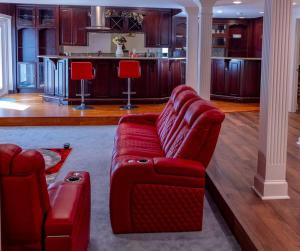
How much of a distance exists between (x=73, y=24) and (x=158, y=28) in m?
2.27

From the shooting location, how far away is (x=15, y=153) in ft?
6.45

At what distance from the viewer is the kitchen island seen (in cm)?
908

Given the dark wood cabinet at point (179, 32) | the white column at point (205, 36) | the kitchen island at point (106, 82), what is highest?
the dark wood cabinet at point (179, 32)

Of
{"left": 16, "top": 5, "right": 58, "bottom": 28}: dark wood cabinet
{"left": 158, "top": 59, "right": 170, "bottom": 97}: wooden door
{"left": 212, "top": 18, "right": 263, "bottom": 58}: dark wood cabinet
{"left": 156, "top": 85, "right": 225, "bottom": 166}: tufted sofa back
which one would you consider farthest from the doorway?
{"left": 156, "top": 85, "right": 225, "bottom": 166}: tufted sofa back

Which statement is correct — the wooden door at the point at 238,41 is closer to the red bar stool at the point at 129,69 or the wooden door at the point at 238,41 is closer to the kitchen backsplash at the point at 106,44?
the kitchen backsplash at the point at 106,44

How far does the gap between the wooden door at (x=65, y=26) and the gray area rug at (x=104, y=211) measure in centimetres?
509

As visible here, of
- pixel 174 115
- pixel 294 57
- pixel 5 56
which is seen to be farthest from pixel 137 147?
pixel 5 56

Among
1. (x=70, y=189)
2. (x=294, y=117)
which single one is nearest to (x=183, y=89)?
(x=70, y=189)

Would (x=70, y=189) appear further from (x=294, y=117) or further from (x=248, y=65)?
(x=248, y=65)

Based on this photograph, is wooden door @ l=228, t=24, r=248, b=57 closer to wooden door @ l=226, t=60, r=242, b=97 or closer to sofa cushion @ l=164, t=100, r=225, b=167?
wooden door @ l=226, t=60, r=242, b=97

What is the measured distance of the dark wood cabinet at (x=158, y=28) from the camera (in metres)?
11.9

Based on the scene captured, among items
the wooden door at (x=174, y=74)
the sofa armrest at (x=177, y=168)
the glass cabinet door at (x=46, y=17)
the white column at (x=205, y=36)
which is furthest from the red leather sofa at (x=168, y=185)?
the glass cabinet door at (x=46, y=17)

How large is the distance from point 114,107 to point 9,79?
3.85 m

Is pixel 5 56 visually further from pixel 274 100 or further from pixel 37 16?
pixel 274 100
